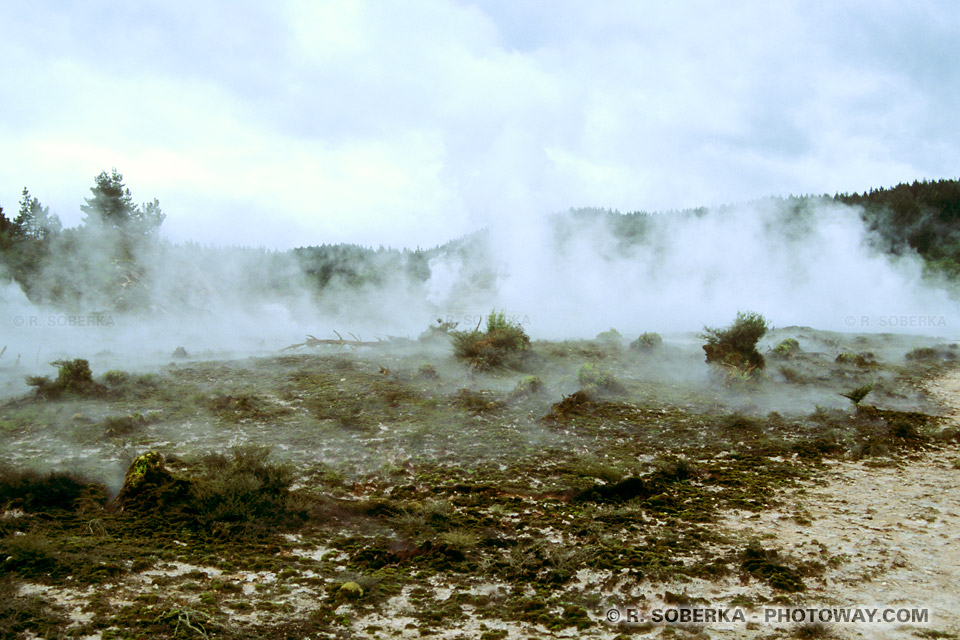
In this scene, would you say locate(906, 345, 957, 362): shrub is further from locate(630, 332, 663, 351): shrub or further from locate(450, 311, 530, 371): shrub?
locate(450, 311, 530, 371): shrub

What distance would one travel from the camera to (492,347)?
541 inches

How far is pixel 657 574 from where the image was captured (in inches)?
189

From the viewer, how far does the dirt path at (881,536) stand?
4367mm

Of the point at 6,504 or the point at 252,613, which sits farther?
the point at 6,504

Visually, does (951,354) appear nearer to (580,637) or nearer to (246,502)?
(580,637)

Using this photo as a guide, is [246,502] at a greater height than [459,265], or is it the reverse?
[459,265]

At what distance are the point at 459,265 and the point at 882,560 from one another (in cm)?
2118

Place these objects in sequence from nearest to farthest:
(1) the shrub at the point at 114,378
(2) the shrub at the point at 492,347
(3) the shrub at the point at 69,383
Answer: (3) the shrub at the point at 69,383, (1) the shrub at the point at 114,378, (2) the shrub at the point at 492,347

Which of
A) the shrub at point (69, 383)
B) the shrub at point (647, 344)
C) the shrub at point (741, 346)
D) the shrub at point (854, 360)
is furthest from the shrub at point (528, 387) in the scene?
the shrub at point (854, 360)

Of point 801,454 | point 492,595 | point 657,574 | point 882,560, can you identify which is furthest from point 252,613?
point 801,454

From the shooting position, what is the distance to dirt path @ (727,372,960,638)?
437 cm

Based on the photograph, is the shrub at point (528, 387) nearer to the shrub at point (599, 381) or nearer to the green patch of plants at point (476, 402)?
the green patch of plants at point (476, 402)

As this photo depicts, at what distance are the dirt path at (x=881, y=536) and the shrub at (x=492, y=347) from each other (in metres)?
7.37

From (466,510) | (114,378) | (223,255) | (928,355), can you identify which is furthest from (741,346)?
(223,255)
